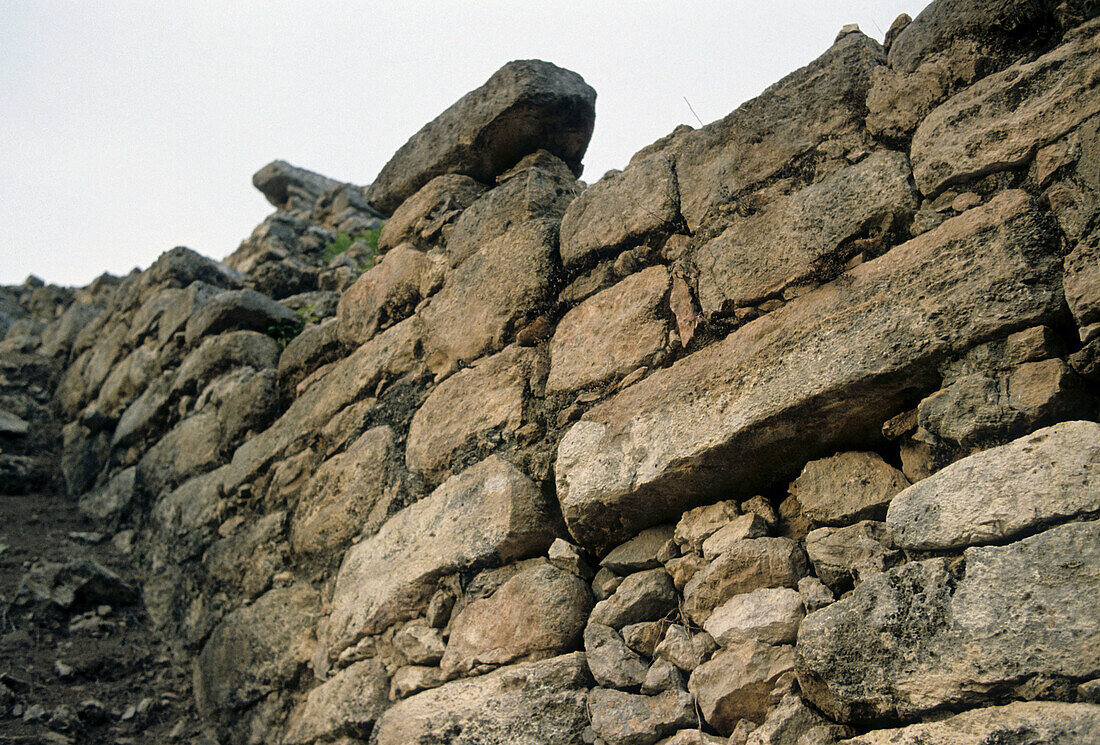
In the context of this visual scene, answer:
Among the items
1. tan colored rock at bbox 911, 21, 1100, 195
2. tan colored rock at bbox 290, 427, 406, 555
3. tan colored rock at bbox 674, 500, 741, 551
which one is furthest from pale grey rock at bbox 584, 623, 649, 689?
tan colored rock at bbox 911, 21, 1100, 195

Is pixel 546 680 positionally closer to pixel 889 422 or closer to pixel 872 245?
pixel 889 422

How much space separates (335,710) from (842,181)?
6.76ft

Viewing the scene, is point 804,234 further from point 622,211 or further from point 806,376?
point 622,211

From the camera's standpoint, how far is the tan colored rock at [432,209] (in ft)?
10.2

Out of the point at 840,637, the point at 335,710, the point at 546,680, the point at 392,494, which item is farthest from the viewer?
the point at 392,494

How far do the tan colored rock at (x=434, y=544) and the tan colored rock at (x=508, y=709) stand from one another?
1.05 feet

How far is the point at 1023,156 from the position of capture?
1668 millimetres

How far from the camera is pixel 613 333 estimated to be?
2264mm

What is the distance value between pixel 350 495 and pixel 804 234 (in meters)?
1.75

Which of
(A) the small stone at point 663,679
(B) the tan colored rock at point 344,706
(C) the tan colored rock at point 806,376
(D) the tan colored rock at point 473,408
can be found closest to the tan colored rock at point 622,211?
(D) the tan colored rock at point 473,408


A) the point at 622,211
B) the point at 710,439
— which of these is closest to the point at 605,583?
the point at 710,439

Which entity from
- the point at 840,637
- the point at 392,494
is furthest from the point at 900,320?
the point at 392,494

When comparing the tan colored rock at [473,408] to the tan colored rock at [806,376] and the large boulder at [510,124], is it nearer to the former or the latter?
the tan colored rock at [806,376]

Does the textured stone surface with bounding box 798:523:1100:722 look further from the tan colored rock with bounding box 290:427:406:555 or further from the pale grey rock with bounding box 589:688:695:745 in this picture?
the tan colored rock with bounding box 290:427:406:555
